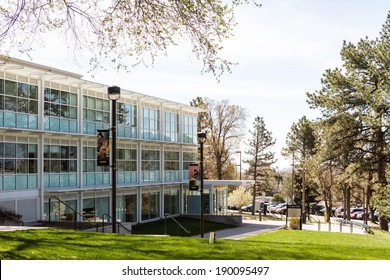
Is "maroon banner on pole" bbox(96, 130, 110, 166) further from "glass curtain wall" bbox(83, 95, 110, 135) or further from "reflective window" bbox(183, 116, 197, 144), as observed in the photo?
"reflective window" bbox(183, 116, 197, 144)

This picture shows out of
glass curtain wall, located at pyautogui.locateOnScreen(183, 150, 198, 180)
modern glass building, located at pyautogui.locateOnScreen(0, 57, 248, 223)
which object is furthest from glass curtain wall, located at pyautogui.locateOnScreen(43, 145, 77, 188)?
glass curtain wall, located at pyautogui.locateOnScreen(183, 150, 198, 180)

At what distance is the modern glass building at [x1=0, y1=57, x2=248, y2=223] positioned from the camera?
2653cm

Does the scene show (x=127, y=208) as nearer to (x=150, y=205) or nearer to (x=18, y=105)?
(x=150, y=205)

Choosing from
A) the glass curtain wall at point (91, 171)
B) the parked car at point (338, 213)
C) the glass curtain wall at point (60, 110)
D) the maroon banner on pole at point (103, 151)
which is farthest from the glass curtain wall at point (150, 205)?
the parked car at point (338, 213)

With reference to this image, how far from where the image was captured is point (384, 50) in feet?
132

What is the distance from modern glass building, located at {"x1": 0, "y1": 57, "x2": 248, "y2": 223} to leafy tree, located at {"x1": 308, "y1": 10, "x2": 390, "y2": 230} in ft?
38.5

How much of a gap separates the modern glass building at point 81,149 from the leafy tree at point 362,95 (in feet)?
38.5

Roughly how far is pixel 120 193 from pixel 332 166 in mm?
18841

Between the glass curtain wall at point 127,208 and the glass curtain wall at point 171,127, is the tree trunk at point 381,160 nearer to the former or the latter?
the glass curtain wall at point 171,127

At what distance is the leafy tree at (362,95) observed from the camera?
4144 cm

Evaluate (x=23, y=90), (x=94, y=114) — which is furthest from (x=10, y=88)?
(x=94, y=114)

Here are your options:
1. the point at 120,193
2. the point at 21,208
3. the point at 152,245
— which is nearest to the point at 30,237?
the point at 152,245

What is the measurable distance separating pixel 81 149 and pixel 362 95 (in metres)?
21.9

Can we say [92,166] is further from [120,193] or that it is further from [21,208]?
[21,208]
